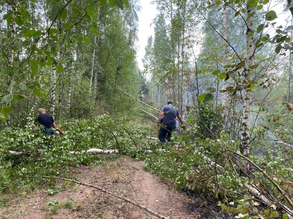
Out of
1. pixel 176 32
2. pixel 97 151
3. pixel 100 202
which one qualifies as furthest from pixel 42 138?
pixel 176 32

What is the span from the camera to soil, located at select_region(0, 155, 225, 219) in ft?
8.44

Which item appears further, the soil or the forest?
the soil

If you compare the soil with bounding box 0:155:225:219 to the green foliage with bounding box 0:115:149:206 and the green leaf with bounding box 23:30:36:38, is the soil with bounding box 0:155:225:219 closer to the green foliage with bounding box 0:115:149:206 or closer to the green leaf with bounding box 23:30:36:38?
the green foliage with bounding box 0:115:149:206

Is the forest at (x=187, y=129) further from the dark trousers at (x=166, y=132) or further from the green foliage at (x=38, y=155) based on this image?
the dark trousers at (x=166, y=132)

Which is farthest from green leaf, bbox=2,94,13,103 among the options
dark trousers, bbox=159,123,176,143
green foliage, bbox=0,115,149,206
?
dark trousers, bbox=159,123,176,143

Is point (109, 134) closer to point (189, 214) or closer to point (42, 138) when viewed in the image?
point (42, 138)

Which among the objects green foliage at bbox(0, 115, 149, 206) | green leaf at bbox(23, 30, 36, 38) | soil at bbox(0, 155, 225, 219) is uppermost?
green leaf at bbox(23, 30, 36, 38)

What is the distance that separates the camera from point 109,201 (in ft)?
9.46

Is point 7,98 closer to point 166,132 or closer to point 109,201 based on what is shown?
point 109,201

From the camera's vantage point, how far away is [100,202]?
9.30 feet

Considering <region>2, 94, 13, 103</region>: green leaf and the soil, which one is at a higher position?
<region>2, 94, 13, 103</region>: green leaf

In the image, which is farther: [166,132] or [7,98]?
[166,132]

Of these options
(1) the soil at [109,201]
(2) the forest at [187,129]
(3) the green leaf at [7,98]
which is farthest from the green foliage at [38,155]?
(3) the green leaf at [7,98]

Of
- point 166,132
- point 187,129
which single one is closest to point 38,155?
point 187,129
